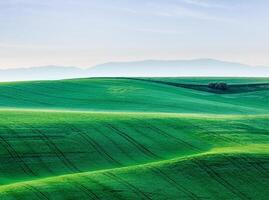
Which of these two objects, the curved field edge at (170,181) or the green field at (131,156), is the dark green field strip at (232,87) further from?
the curved field edge at (170,181)

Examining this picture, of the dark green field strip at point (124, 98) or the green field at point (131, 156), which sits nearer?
the green field at point (131, 156)

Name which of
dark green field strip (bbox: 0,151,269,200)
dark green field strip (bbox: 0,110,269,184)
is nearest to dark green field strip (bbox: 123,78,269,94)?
dark green field strip (bbox: 0,110,269,184)

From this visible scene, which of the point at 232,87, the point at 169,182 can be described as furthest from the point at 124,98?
the point at 169,182

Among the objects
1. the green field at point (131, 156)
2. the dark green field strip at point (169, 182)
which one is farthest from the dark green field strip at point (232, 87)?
the dark green field strip at point (169, 182)

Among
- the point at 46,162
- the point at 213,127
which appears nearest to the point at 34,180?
the point at 46,162

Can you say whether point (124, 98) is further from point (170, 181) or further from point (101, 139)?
point (170, 181)

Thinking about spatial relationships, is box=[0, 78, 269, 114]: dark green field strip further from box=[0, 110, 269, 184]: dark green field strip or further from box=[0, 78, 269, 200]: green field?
box=[0, 110, 269, 184]: dark green field strip

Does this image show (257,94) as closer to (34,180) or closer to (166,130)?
(166,130)
